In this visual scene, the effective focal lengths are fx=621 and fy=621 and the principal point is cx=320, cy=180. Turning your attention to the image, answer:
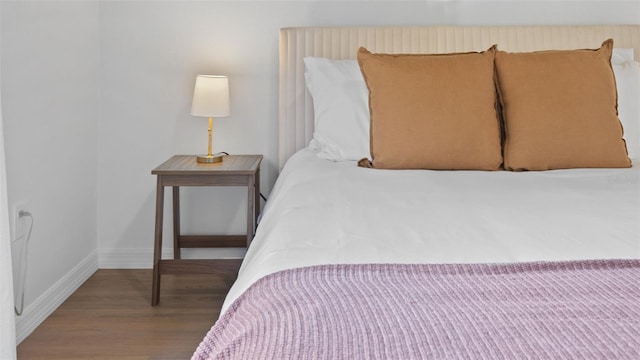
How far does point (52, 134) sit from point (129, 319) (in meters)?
0.79

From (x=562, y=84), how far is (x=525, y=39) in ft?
2.39

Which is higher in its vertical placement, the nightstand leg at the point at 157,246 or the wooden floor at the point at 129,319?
the nightstand leg at the point at 157,246

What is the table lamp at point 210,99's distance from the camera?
265 cm

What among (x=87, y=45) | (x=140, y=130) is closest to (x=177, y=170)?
(x=140, y=130)

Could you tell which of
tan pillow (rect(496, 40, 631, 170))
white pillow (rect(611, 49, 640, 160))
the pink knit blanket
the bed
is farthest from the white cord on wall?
white pillow (rect(611, 49, 640, 160))

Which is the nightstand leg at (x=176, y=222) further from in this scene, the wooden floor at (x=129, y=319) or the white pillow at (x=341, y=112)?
the white pillow at (x=341, y=112)

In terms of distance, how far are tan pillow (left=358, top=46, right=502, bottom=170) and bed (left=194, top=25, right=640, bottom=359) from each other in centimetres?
6

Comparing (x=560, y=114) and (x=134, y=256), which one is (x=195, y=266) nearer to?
(x=134, y=256)

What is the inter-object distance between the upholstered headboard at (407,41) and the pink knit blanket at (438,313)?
74.6 inches

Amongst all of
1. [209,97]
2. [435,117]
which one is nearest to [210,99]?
[209,97]

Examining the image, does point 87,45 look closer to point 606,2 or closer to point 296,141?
point 296,141

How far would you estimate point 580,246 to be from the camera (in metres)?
1.17

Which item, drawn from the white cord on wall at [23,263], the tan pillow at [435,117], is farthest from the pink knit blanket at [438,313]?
the white cord on wall at [23,263]

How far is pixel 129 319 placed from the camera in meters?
2.41
